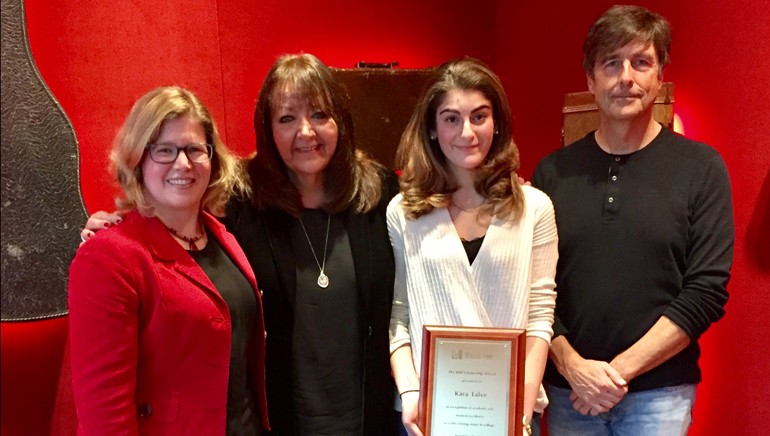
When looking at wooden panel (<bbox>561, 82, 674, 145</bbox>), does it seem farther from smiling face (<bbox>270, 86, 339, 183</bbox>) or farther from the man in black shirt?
smiling face (<bbox>270, 86, 339, 183</bbox>)

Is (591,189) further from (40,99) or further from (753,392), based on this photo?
(40,99)

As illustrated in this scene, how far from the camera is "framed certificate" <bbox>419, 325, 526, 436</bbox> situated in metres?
1.63

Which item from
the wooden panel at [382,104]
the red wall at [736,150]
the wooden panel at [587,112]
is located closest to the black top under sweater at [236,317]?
the wooden panel at [382,104]

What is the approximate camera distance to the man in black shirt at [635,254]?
189cm

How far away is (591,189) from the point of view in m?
2.02

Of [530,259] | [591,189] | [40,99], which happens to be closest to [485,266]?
[530,259]

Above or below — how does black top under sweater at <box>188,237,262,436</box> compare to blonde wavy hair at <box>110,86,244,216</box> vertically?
below

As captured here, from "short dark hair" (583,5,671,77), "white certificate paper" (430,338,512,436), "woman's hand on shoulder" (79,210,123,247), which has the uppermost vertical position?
Answer: "short dark hair" (583,5,671,77)

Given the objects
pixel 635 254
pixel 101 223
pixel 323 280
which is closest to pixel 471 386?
pixel 323 280

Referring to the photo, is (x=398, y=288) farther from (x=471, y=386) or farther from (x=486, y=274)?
(x=471, y=386)

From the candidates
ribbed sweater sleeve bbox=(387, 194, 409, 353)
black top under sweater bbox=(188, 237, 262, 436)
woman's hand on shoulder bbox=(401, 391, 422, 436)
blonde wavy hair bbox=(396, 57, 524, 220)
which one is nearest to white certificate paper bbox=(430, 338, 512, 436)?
woman's hand on shoulder bbox=(401, 391, 422, 436)

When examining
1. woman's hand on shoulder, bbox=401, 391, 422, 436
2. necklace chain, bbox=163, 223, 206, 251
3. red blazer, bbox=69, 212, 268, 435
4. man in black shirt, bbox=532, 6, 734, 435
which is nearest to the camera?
red blazer, bbox=69, 212, 268, 435

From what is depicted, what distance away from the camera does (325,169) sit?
6.83 ft

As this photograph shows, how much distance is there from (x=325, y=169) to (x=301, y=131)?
0.20 metres
